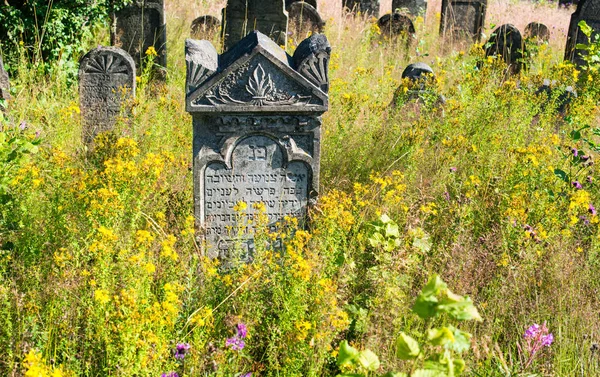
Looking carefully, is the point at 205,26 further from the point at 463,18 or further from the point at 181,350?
the point at 181,350

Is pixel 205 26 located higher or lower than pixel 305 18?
lower

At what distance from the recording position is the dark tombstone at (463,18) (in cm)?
1183

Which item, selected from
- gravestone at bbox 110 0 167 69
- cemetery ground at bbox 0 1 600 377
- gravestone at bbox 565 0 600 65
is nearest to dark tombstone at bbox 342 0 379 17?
gravestone at bbox 565 0 600 65

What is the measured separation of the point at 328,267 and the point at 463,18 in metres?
9.67

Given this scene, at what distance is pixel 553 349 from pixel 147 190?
2.58 metres

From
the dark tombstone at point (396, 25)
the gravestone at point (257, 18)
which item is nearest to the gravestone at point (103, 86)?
the gravestone at point (257, 18)

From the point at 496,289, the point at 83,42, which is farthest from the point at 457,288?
the point at 83,42

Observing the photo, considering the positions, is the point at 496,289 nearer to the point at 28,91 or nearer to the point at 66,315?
the point at 66,315

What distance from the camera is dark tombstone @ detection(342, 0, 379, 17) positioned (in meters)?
13.6

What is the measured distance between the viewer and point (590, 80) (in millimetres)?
5312

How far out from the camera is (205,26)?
1056 cm

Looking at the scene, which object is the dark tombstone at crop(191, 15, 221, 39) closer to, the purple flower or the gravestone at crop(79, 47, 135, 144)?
the gravestone at crop(79, 47, 135, 144)

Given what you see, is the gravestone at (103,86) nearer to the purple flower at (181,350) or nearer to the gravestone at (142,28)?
the gravestone at (142,28)

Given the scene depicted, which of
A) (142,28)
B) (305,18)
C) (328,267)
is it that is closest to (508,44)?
(305,18)
